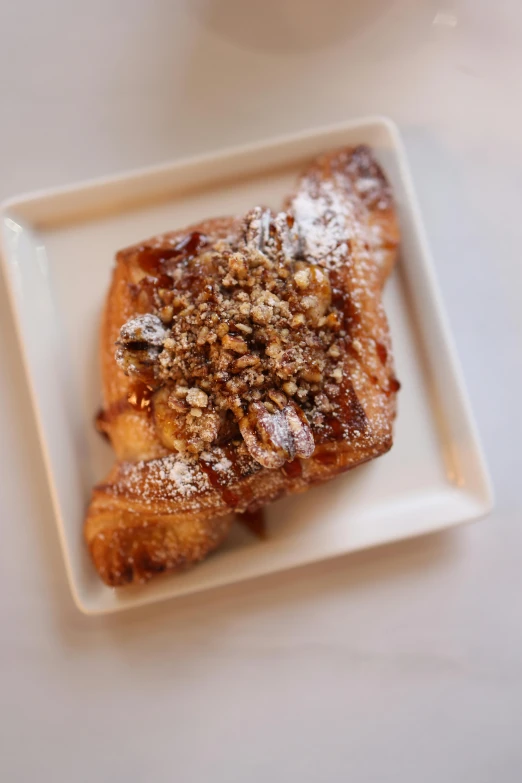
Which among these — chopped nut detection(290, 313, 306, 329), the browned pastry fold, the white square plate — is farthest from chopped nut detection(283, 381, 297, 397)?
the white square plate

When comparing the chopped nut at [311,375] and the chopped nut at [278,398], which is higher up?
the chopped nut at [311,375]

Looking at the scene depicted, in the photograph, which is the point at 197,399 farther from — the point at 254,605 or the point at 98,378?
the point at 254,605

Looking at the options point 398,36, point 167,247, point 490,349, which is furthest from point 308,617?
point 398,36

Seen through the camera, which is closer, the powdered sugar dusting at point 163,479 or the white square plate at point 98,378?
the powdered sugar dusting at point 163,479

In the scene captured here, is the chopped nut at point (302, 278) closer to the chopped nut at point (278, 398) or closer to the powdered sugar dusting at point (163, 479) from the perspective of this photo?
the chopped nut at point (278, 398)

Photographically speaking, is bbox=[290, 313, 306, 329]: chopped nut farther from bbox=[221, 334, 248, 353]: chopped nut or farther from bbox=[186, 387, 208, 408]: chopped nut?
bbox=[186, 387, 208, 408]: chopped nut

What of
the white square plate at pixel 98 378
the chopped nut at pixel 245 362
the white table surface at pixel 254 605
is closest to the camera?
the chopped nut at pixel 245 362

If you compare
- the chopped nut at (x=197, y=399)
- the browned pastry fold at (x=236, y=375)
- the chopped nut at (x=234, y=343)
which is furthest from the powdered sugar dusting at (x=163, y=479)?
the chopped nut at (x=234, y=343)
